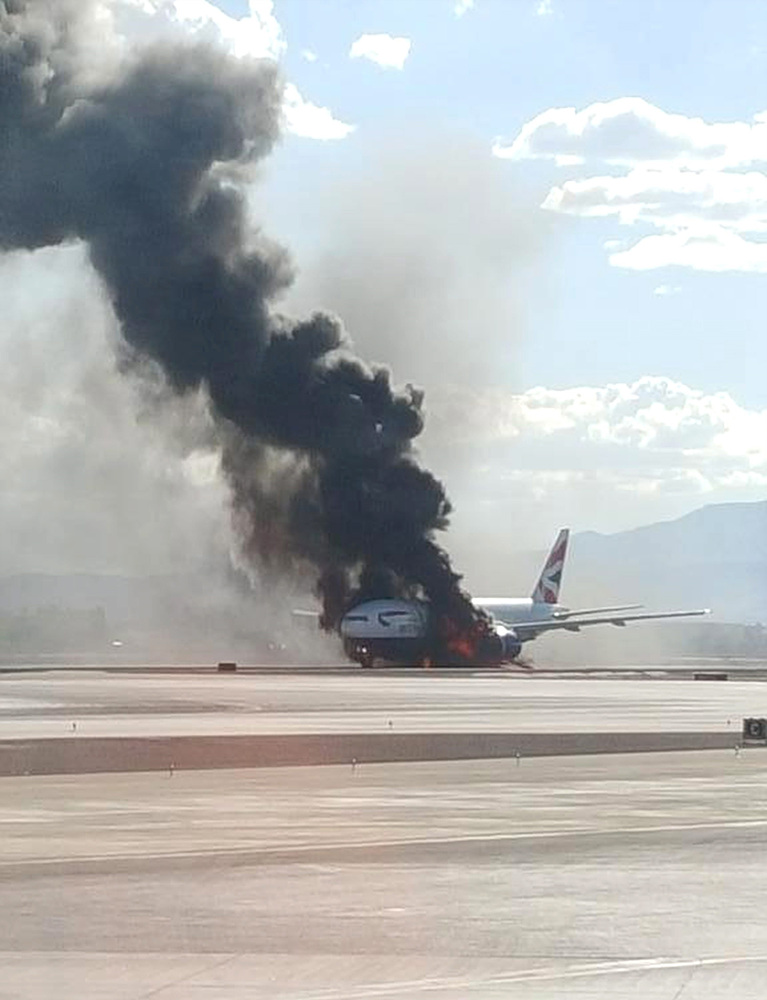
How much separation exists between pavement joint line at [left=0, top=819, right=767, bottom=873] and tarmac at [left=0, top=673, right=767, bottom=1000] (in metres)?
0.07

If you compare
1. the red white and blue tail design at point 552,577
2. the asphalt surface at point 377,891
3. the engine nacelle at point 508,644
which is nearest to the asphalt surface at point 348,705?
the asphalt surface at point 377,891

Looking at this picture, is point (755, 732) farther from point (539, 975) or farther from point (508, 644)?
point (508, 644)

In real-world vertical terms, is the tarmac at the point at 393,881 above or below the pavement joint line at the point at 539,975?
above

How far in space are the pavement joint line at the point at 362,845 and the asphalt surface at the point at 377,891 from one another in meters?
0.06

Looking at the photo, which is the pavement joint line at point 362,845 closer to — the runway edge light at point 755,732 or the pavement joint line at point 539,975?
the pavement joint line at point 539,975

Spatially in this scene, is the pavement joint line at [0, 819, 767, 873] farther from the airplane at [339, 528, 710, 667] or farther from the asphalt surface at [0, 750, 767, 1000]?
the airplane at [339, 528, 710, 667]

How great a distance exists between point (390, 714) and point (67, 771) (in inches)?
1024

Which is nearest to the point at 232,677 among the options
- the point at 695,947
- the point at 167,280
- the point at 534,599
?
the point at 167,280

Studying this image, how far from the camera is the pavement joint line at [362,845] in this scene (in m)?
24.0

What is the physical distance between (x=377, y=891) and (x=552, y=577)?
153 metres

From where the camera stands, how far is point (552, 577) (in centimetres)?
17350

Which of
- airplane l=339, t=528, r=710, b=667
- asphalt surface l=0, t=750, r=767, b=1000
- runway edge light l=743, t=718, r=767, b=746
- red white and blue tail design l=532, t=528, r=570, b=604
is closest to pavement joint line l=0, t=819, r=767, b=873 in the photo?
asphalt surface l=0, t=750, r=767, b=1000

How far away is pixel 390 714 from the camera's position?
210ft

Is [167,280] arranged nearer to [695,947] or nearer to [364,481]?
[364,481]
